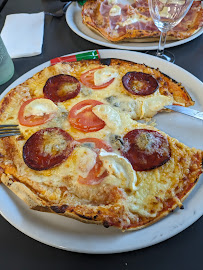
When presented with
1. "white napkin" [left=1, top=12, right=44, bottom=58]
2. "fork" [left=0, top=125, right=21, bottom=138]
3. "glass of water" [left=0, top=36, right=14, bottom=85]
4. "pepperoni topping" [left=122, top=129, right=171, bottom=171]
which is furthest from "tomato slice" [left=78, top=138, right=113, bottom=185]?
"white napkin" [left=1, top=12, right=44, bottom=58]

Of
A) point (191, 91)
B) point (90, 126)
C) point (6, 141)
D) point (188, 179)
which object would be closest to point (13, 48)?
point (6, 141)

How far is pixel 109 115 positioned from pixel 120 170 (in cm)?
36

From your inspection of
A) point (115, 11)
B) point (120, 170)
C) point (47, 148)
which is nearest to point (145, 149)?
point (120, 170)

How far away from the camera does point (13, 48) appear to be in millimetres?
2268

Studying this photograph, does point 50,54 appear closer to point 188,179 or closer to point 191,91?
point 191,91

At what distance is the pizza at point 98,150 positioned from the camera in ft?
3.55

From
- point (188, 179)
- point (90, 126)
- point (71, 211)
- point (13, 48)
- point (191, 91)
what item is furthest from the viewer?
point (13, 48)

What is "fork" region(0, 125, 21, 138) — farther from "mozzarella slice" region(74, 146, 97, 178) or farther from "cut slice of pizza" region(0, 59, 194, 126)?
"mozzarella slice" region(74, 146, 97, 178)

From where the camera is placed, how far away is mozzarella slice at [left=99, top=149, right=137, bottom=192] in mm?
1121

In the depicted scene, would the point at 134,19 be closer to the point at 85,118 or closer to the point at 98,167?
the point at 85,118

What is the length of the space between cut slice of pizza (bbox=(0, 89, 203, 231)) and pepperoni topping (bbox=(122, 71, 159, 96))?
24 centimetres

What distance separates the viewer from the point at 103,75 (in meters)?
1.64

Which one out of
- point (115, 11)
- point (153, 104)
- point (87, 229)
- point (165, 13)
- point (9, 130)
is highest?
point (165, 13)

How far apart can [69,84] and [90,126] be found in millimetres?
439
